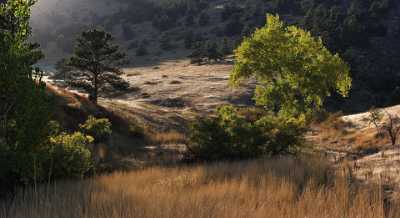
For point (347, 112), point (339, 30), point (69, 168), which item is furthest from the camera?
point (339, 30)

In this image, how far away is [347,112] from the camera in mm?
69062

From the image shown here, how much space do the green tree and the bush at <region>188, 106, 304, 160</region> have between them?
14.0 metres

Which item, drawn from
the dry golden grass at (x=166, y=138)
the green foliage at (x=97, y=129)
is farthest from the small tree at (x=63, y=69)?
the green foliage at (x=97, y=129)

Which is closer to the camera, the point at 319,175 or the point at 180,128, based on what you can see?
the point at 319,175

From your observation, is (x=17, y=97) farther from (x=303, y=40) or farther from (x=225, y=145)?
(x=303, y=40)

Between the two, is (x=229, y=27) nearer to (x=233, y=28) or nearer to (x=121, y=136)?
(x=233, y=28)

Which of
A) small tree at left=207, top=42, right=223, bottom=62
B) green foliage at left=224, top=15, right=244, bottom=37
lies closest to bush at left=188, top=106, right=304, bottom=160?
small tree at left=207, top=42, right=223, bottom=62

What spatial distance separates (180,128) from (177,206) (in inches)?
1292

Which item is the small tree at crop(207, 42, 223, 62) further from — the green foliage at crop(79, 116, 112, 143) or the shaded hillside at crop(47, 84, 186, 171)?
the green foliage at crop(79, 116, 112, 143)

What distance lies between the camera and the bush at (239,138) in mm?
19938

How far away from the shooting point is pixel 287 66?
3569 cm

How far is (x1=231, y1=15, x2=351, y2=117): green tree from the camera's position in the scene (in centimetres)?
3550

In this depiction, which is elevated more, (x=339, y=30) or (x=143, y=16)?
(x=143, y=16)

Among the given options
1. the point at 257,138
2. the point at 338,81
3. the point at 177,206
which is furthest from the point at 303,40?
the point at 177,206
